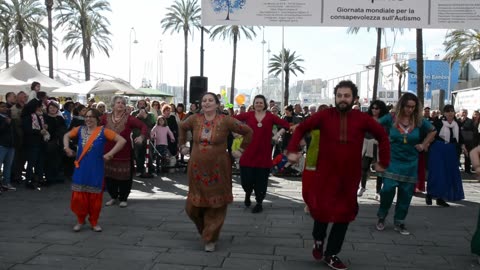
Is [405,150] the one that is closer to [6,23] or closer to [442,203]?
[442,203]

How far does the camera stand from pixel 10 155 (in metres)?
9.74

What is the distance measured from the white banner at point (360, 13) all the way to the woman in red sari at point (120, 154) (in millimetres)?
3977

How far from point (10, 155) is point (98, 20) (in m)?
36.3

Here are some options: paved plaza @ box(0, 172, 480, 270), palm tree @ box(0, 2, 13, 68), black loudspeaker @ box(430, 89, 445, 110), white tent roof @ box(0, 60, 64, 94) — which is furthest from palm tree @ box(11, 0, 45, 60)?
paved plaza @ box(0, 172, 480, 270)

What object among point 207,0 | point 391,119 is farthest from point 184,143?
point 207,0

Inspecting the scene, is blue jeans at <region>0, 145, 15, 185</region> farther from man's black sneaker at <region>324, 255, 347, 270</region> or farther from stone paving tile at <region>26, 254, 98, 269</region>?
man's black sneaker at <region>324, 255, 347, 270</region>

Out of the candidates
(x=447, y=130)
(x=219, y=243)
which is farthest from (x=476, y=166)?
(x=447, y=130)

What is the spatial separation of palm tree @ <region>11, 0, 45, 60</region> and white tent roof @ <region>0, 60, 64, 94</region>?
80.9 ft

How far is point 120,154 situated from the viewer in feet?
26.5

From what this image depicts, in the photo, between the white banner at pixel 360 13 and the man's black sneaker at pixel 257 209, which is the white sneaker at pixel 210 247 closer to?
the man's black sneaker at pixel 257 209

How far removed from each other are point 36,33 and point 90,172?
42410 millimetres

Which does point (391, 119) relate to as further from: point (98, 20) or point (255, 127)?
point (98, 20)

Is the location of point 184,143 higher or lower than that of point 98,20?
lower

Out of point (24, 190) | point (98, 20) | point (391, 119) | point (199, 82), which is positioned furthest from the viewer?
point (98, 20)
